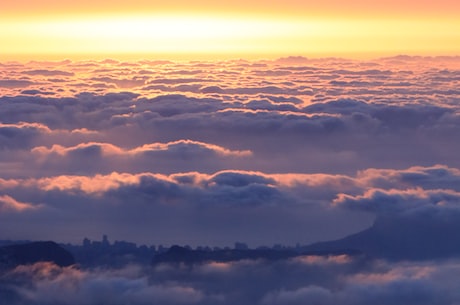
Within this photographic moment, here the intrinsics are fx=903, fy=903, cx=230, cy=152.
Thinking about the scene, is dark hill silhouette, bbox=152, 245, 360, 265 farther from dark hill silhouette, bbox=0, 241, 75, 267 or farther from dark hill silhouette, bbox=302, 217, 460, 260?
dark hill silhouette, bbox=0, 241, 75, 267

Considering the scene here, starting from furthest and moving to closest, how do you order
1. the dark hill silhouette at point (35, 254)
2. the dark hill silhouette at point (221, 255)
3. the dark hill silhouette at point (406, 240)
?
the dark hill silhouette at point (406, 240), the dark hill silhouette at point (221, 255), the dark hill silhouette at point (35, 254)

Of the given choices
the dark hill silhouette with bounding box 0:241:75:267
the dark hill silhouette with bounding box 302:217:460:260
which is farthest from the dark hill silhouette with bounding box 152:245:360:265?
the dark hill silhouette with bounding box 0:241:75:267

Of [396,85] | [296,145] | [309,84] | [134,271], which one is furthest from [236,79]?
[134,271]

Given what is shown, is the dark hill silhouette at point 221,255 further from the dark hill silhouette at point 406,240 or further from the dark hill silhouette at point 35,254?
the dark hill silhouette at point 35,254

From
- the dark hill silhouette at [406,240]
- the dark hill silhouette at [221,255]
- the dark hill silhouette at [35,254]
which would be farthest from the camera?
the dark hill silhouette at [406,240]

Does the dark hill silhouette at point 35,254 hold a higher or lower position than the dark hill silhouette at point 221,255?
higher

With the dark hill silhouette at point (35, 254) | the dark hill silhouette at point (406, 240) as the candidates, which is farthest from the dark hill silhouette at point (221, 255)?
the dark hill silhouette at point (35, 254)
